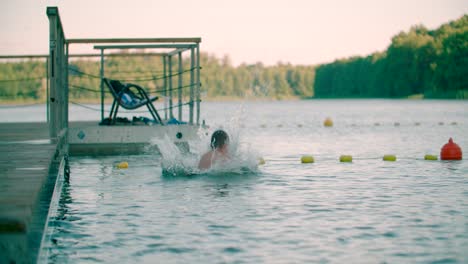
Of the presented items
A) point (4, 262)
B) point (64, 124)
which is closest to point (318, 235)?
point (4, 262)

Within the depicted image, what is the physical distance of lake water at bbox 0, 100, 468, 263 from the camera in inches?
340

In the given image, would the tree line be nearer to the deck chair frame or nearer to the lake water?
the deck chair frame

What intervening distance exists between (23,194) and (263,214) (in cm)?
455

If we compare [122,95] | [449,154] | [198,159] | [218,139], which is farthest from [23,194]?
[449,154]

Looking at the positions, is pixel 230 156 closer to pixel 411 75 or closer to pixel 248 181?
pixel 248 181

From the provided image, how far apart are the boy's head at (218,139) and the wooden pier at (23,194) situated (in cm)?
350

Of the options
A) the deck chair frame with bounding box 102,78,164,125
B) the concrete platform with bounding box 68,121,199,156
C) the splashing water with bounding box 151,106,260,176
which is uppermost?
the deck chair frame with bounding box 102,78,164,125

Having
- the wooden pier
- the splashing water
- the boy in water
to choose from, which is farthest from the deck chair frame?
the wooden pier

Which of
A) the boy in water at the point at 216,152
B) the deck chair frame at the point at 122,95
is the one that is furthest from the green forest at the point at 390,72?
the boy in water at the point at 216,152

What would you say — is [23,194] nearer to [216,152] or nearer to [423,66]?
[216,152]

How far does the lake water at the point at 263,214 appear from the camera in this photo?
28.3ft

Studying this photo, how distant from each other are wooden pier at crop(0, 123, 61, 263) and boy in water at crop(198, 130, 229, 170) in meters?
3.29

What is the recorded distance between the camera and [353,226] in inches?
404

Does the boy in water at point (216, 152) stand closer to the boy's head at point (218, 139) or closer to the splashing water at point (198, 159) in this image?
the boy's head at point (218, 139)
